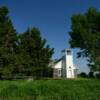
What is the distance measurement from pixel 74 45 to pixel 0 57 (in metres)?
12.3

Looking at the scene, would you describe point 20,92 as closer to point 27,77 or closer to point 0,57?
point 0,57

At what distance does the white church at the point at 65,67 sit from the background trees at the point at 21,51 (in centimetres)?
632

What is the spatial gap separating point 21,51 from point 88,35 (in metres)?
10.4

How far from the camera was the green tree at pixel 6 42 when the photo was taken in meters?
46.1

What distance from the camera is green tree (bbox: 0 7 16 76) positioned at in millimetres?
46094

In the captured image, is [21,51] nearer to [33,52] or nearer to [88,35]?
[33,52]

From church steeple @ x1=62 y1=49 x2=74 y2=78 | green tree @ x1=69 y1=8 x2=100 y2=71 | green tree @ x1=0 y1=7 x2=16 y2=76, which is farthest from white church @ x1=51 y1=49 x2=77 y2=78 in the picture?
green tree @ x1=0 y1=7 x2=16 y2=76

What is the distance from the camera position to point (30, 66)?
1955 inches

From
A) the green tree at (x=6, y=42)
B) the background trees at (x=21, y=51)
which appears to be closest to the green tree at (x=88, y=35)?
the background trees at (x=21, y=51)

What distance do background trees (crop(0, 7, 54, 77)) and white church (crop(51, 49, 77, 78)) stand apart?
20.8ft

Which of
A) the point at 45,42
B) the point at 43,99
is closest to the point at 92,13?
the point at 45,42

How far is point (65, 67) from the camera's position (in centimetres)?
5941

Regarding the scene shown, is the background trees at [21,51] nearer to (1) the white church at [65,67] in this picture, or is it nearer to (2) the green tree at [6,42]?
(2) the green tree at [6,42]

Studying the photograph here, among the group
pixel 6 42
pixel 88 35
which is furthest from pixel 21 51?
pixel 88 35
